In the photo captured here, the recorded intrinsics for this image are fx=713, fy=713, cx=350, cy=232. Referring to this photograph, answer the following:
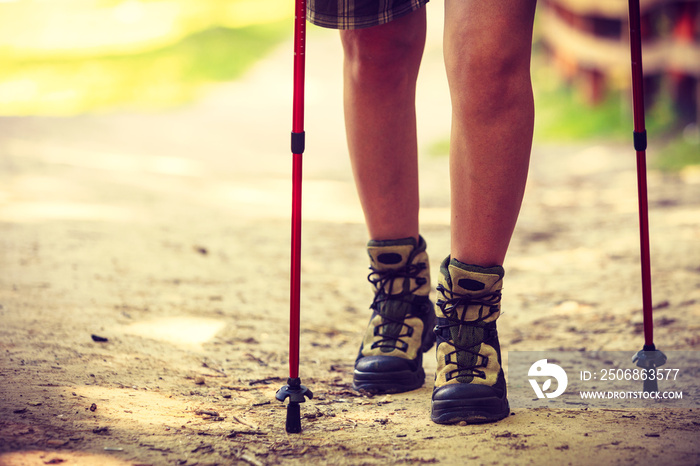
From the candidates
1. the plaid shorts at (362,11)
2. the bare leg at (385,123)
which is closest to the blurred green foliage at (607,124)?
the bare leg at (385,123)

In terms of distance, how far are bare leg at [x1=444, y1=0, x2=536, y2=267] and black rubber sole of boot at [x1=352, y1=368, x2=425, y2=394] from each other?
39 cm

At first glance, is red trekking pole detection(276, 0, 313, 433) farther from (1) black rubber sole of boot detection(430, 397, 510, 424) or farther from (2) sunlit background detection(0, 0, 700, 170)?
(2) sunlit background detection(0, 0, 700, 170)

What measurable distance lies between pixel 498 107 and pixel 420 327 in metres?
A: 0.66

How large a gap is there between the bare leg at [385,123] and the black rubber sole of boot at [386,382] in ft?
1.22

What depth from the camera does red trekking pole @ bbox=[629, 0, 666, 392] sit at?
5.76ft

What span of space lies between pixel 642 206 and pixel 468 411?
693mm

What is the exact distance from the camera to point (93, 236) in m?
3.24

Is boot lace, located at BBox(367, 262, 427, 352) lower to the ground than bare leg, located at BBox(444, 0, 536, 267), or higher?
lower

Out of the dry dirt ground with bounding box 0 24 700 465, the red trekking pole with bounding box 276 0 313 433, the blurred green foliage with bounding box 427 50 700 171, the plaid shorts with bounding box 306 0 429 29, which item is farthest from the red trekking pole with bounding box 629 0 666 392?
the blurred green foliage with bounding box 427 50 700 171

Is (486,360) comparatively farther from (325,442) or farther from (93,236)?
(93,236)

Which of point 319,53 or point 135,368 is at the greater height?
point 319,53

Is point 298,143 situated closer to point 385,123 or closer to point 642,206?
point 385,123

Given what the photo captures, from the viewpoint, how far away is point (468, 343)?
167cm

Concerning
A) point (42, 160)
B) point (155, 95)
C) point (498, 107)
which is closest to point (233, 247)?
point (498, 107)
